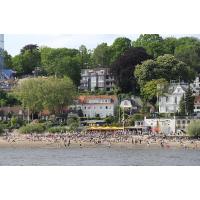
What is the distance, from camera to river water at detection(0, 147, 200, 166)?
15602 millimetres

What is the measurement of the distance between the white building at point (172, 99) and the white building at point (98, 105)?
161cm

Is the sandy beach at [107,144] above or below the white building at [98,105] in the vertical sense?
below

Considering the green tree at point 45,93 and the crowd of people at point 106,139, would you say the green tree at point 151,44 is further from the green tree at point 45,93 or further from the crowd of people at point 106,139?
the crowd of people at point 106,139

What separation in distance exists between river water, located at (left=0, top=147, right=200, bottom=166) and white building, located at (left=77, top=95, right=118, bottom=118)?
5.31 m

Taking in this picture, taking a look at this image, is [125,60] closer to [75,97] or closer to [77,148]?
[75,97]

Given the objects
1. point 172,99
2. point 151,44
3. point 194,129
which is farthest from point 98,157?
point 151,44

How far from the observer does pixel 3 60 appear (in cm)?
2545

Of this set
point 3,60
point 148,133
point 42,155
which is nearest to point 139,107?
point 148,133

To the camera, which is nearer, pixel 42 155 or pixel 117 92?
pixel 42 155

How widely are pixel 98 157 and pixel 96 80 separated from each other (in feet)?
36.1

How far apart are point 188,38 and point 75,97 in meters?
3.99

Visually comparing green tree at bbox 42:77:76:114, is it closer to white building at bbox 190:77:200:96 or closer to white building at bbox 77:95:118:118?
white building at bbox 77:95:118:118

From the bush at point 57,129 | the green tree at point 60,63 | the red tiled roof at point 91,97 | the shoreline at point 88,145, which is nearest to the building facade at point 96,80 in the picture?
the green tree at point 60,63

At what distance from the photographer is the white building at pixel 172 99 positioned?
925 inches
